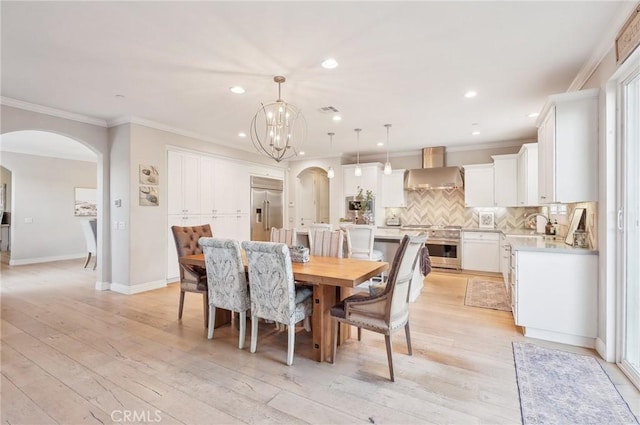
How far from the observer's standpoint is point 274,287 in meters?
2.48

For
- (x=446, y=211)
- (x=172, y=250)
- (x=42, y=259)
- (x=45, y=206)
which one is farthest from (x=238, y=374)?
(x=45, y=206)

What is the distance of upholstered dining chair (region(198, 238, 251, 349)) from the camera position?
2697 mm

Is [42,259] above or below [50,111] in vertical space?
below

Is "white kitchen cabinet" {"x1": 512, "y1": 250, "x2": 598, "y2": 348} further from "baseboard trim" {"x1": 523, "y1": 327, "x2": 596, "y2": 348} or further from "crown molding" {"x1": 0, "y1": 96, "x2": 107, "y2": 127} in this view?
"crown molding" {"x1": 0, "y1": 96, "x2": 107, "y2": 127}

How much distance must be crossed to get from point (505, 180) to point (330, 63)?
4.44m

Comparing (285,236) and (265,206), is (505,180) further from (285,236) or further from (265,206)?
(265,206)

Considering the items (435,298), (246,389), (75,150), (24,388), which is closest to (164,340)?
(24,388)

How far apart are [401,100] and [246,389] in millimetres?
3404

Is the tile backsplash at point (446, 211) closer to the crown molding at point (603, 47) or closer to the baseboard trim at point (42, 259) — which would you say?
the crown molding at point (603, 47)

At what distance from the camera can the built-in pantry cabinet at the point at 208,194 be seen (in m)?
5.14

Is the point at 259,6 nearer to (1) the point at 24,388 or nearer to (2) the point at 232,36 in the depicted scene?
(2) the point at 232,36

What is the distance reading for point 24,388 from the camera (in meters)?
2.14

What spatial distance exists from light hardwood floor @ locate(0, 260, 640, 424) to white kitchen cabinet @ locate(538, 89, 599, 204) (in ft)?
4.61

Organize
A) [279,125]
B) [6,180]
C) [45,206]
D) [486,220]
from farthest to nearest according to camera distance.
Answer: [6,180] → [45,206] → [486,220] → [279,125]
